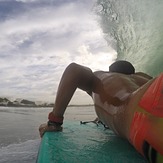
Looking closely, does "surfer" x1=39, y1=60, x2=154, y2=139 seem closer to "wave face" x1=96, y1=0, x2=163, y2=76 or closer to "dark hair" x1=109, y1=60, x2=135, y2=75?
"dark hair" x1=109, y1=60, x2=135, y2=75

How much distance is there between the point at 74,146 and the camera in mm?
1791

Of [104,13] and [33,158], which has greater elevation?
[104,13]

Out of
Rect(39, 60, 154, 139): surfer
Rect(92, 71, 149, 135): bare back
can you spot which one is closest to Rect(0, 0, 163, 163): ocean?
Rect(39, 60, 154, 139): surfer

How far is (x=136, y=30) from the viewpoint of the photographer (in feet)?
21.7

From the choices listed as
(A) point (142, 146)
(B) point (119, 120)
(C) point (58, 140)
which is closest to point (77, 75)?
(C) point (58, 140)

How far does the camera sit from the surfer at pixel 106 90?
5.34 feet

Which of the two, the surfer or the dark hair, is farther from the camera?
the dark hair

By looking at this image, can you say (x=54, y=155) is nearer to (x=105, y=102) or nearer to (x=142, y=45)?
(x=105, y=102)

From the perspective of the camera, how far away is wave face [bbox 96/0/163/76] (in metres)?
5.14

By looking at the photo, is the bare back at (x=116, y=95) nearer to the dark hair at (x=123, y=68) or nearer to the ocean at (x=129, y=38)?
the dark hair at (x=123, y=68)

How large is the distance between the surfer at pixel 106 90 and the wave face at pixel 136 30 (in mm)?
2526

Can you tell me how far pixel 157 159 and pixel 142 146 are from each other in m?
0.11

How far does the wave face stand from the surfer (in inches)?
99.4

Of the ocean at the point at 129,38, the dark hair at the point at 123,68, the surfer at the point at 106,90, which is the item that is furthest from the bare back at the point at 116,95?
the ocean at the point at 129,38
